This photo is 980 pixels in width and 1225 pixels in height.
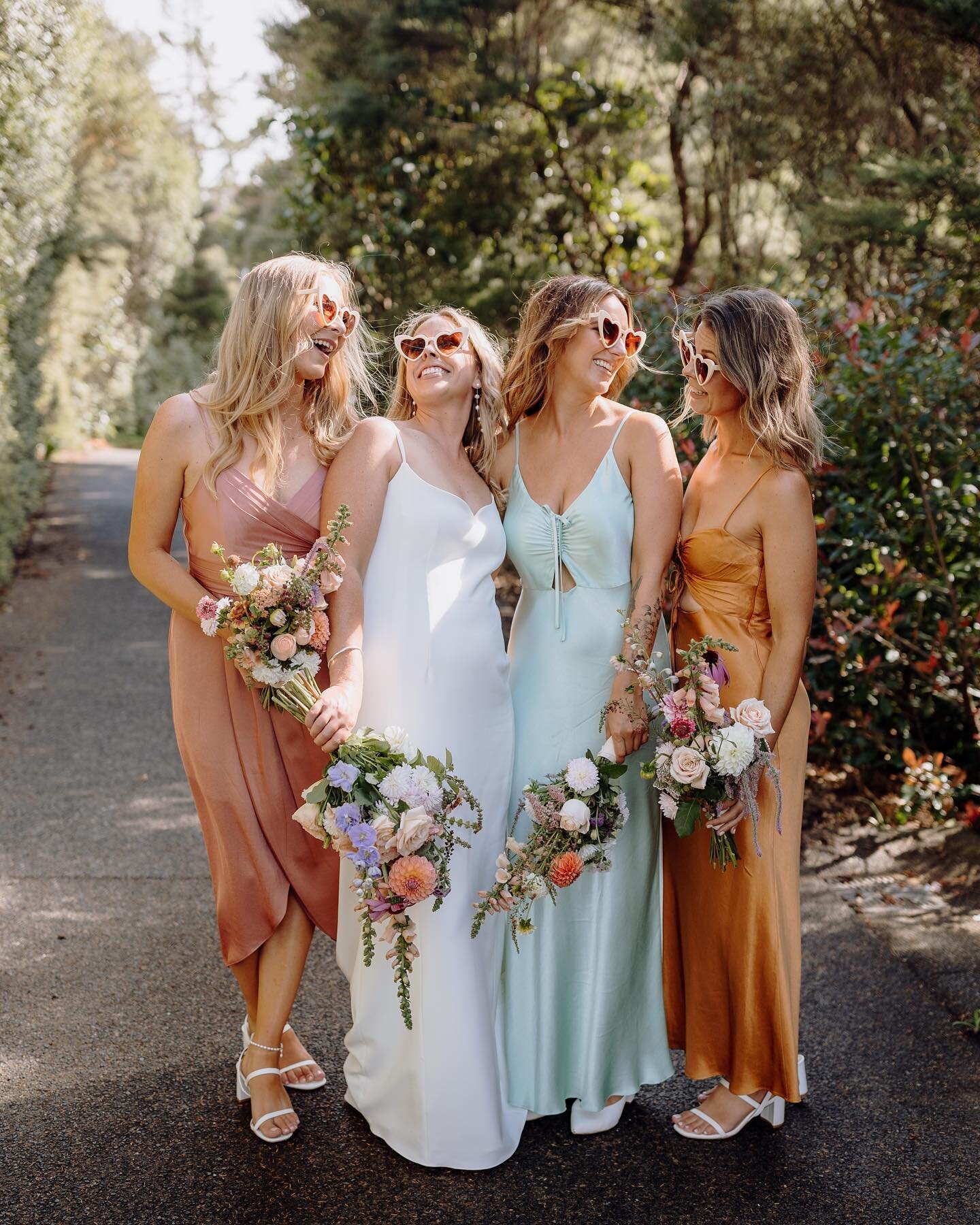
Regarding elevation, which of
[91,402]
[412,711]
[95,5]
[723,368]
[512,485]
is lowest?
[91,402]

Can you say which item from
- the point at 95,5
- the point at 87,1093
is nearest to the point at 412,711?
the point at 87,1093

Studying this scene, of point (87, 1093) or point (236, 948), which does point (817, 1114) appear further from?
point (87, 1093)

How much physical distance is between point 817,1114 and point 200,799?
7.02ft

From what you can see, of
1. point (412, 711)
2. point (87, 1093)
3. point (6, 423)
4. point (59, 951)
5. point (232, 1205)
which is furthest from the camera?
point (6, 423)

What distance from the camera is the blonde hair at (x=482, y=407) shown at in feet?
11.2

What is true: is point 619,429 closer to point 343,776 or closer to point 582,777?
point 582,777

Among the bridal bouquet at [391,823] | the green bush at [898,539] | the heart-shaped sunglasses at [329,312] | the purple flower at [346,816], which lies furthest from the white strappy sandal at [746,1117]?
the heart-shaped sunglasses at [329,312]

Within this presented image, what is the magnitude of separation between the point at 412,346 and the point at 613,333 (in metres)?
0.61

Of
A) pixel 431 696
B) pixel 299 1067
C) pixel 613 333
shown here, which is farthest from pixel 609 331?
pixel 299 1067

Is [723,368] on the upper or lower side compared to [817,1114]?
upper

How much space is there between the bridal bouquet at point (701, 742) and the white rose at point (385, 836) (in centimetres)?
74

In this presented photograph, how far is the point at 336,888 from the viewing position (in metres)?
3.45

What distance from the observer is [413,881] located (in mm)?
2740

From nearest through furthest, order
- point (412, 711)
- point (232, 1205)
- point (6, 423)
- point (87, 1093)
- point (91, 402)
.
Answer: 1. point (232, 1205)
2. point (412, 711)
3. point (87, 1093)
4. point (6, 423)
5. point (91, 402)
